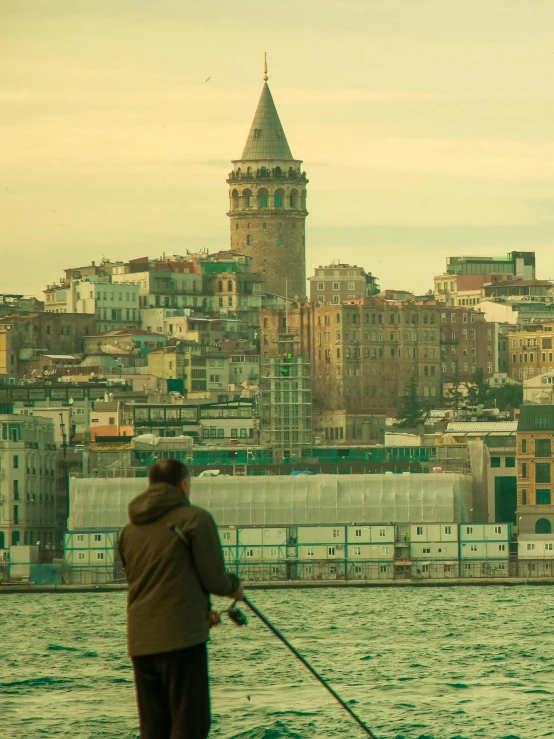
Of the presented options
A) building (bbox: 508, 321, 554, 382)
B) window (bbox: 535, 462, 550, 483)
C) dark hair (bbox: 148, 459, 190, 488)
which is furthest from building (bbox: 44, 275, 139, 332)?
dark hair (bbox: 148, 459, 190, 488)

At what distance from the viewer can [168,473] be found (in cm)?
1112

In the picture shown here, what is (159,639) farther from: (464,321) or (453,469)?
(464,321)

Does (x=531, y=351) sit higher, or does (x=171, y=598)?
(x=531, y=351)

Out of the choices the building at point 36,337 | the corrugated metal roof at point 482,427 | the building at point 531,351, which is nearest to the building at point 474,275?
the building at point 531,351

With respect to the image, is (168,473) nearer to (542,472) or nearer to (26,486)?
(26,486)

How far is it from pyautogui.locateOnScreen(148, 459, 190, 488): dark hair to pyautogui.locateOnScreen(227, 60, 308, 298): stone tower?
146735 mm

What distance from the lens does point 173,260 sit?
16538 cm

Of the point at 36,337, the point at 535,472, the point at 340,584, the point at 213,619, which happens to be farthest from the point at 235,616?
the point at 36,337

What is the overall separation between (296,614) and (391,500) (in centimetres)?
2365

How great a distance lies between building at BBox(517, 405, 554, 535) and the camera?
8112cm

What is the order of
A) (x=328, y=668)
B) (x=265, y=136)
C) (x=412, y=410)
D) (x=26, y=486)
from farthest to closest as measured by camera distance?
(x=265, y=136)
(x=412, y=410)
(x=26, y=486)
(x=328, y=668)

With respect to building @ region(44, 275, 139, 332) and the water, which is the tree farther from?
the water

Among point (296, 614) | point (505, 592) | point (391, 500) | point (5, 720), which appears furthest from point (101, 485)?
point (5, 720)

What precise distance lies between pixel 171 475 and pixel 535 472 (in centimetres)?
7242
